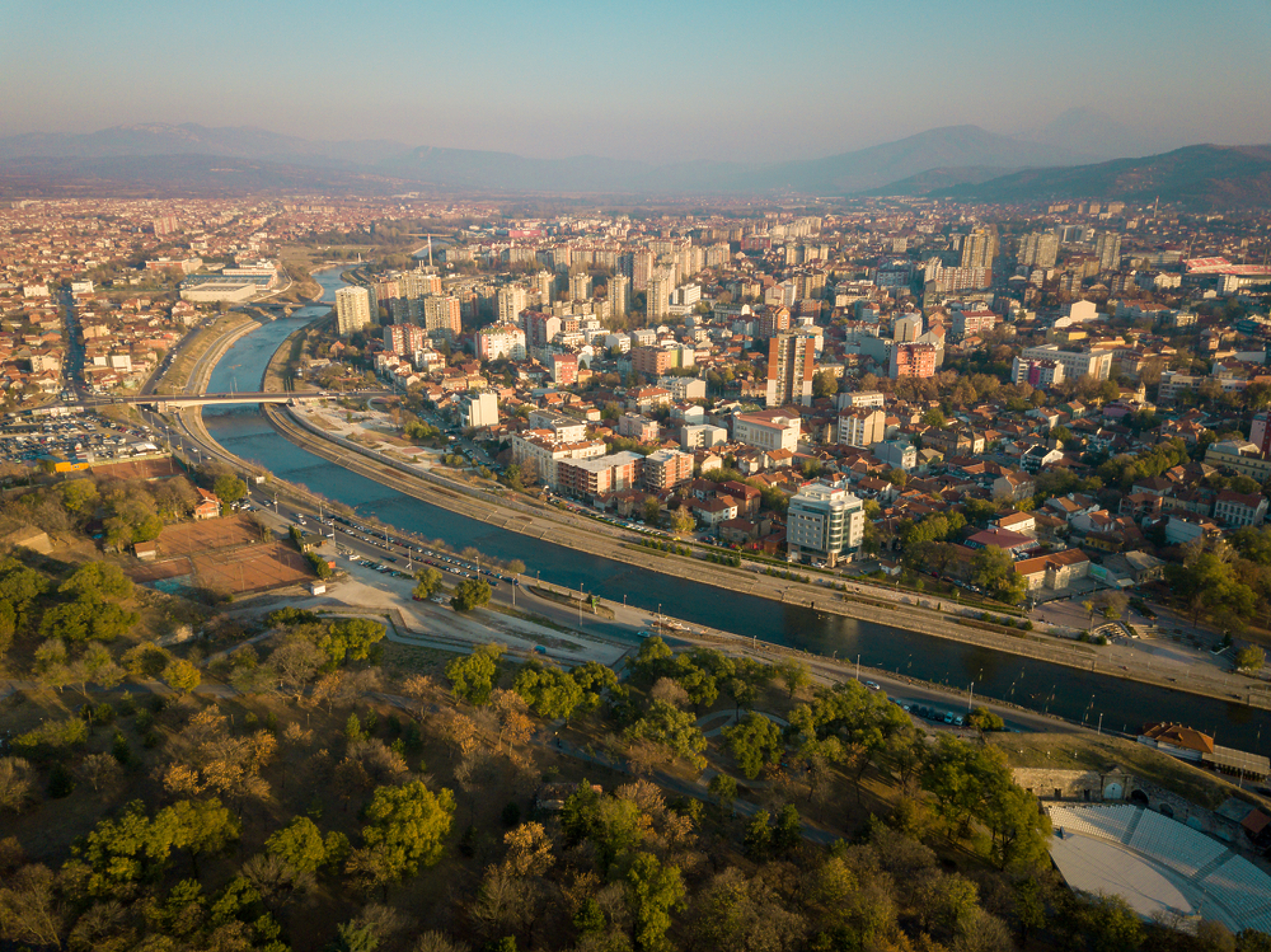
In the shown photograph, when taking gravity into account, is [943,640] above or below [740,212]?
below

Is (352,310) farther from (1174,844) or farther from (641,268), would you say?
(1174,844)

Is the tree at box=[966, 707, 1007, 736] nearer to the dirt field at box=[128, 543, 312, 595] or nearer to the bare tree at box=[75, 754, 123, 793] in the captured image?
the bare tree at box=[75, 754, 123, 793]

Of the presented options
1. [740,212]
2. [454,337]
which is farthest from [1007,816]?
[740,212]

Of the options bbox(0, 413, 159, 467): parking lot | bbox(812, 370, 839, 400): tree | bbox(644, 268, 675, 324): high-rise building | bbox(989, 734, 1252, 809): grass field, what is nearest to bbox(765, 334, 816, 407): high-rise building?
bbox(812, 370, 839, 400): tree

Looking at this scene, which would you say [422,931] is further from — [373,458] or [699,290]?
[699,290]

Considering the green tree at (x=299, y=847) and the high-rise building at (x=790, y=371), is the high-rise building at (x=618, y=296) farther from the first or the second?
the green tree at (x=299, y=847)

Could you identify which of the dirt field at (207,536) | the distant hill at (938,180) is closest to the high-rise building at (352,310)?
the dirt field at (207,536)
